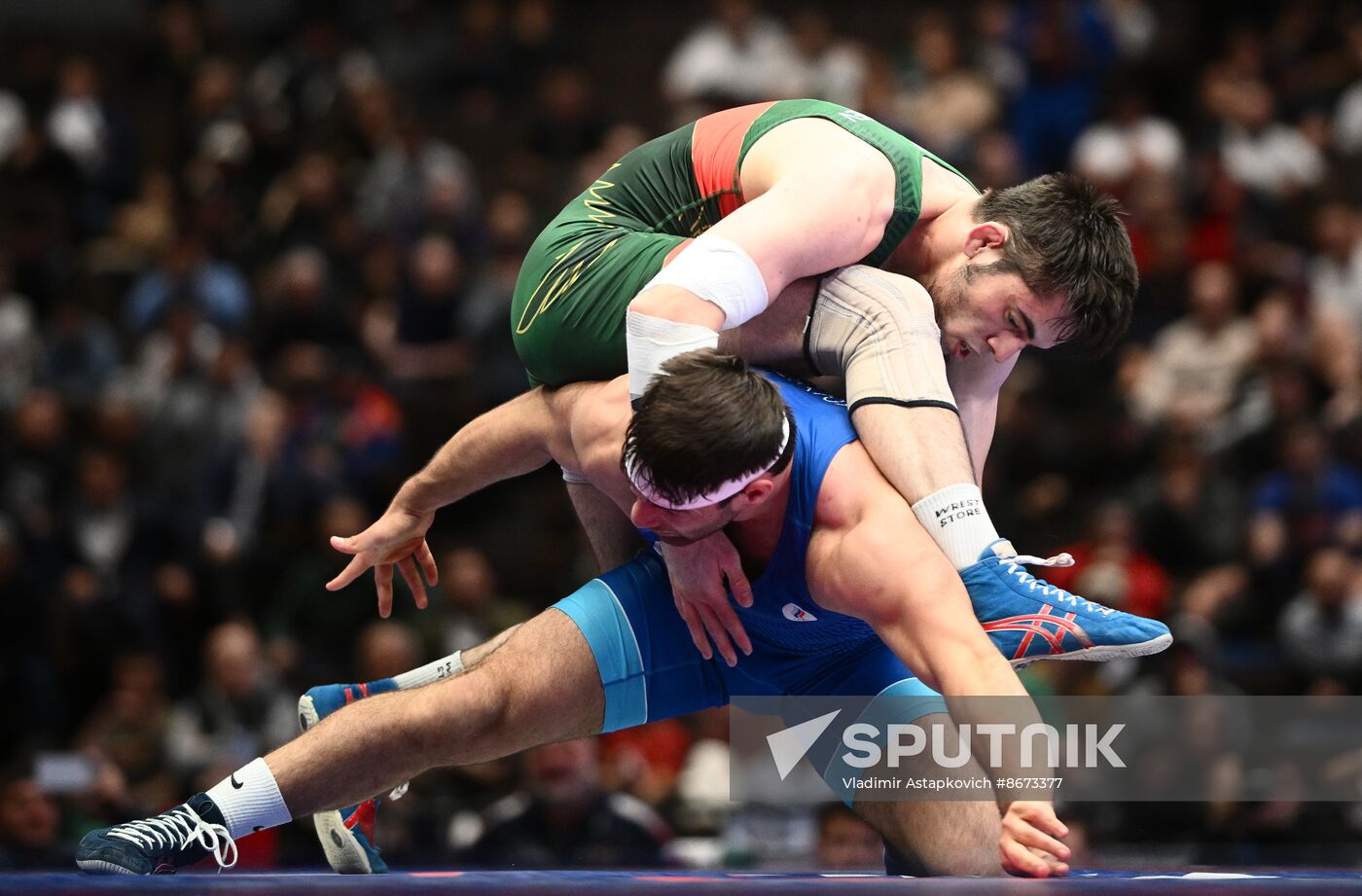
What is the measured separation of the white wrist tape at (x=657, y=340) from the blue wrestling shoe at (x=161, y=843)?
1.20 m

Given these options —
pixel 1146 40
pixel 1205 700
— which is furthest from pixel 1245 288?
pixel 1205 700

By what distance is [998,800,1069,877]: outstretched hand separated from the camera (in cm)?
278

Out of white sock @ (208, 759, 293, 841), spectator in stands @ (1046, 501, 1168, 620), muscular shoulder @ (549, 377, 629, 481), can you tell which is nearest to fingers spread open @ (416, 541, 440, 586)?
muscular shoulder @ (549, 377, 629, 481)

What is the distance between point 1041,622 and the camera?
10.1 ft

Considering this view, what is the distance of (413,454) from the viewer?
7.61 metres

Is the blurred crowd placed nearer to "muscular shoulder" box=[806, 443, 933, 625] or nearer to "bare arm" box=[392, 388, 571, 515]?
"bare arm" box=[392, 388, 571, 515]

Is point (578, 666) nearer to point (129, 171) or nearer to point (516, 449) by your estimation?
point (516, 449)

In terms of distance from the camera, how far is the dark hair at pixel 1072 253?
3.45 meters

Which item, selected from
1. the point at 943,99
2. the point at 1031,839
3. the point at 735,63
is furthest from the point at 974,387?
the point at 735,63

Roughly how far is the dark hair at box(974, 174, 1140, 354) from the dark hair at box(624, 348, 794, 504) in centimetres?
65

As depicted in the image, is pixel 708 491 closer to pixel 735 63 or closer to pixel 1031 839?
pixel 1031 839

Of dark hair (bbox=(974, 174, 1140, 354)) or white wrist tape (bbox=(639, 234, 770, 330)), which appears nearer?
white wrist tape (bbox=(639, 234, 770, 330))

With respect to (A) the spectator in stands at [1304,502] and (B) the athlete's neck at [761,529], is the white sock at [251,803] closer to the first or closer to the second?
(B) the athlete's neck at [761,529]

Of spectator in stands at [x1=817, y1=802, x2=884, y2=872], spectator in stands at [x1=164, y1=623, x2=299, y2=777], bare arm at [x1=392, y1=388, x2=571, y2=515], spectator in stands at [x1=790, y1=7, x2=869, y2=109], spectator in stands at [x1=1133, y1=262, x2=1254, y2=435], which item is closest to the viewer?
bare arm at [x1=392, y1=388, x2=571, y2=515]
